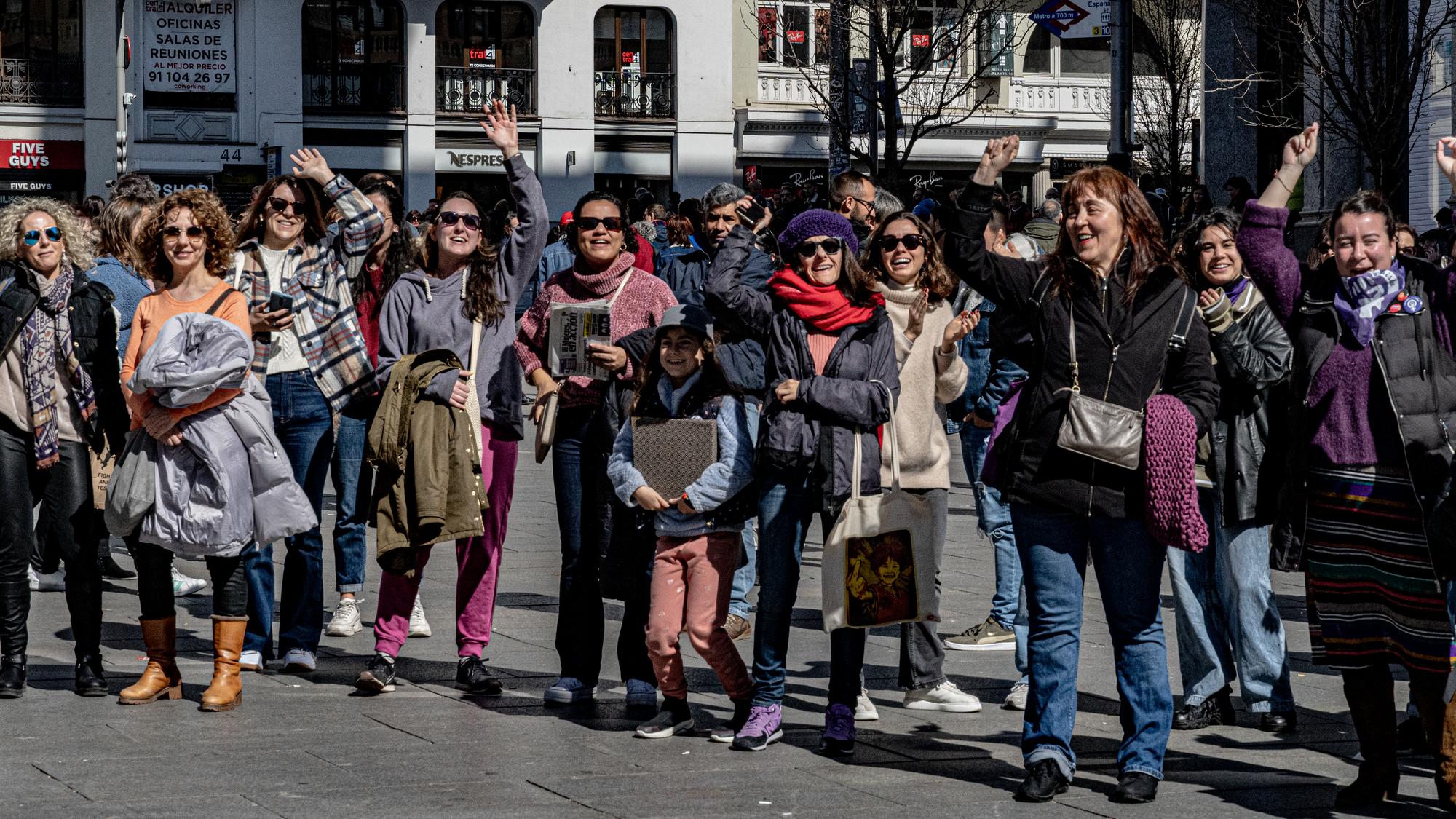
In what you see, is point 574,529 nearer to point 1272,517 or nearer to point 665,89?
point 1272,517

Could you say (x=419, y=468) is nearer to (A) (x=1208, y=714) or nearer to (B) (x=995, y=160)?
(B) (x=995, y=160)

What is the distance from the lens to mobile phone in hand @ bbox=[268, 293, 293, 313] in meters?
7.79

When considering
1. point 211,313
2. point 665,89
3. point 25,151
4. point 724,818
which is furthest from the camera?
point 665,89

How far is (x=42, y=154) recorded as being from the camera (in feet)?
128

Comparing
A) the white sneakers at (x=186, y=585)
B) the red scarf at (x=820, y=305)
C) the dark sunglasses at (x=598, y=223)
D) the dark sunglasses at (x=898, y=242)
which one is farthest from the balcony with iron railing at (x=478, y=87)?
the red scarf at (x=820, y=305)

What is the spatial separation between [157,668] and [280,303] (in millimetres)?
1538

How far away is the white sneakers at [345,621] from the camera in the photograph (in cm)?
907

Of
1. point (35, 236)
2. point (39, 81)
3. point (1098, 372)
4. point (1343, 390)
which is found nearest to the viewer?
point (1098, 372)

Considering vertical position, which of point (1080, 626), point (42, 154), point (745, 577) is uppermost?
point (42, 154)

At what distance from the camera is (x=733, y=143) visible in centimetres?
4247

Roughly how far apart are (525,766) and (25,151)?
36031 millimetres

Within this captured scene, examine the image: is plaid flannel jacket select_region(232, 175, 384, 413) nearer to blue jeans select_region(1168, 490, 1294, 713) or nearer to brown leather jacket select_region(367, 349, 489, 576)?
brown leather jacket select_region(367, 349, 489, 576)

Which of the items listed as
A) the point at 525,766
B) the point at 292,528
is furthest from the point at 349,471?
the point at 525,766

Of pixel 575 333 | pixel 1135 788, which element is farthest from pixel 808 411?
pixel 1135 788
